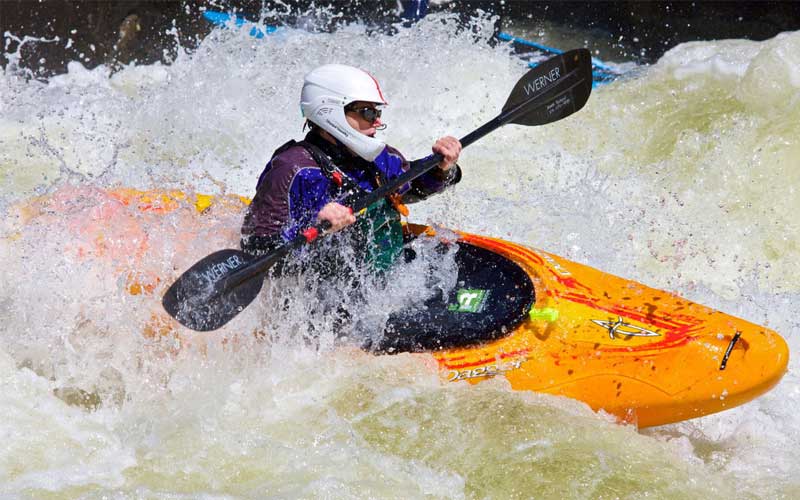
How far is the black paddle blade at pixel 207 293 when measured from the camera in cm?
334

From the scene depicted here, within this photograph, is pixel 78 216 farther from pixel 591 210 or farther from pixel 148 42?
pixel 148 42

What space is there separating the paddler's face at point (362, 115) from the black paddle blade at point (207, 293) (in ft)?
2.13

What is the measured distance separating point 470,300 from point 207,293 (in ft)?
3.27

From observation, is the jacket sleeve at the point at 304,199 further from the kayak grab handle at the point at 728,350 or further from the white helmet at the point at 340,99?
the kayak grab handle at the point at 728,350

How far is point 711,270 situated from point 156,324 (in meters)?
3.00

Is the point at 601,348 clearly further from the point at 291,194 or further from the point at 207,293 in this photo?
the point at 207,293

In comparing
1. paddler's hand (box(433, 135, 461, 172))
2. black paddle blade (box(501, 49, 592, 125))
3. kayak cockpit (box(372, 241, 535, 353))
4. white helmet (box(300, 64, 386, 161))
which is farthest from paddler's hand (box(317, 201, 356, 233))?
black paddle blade (box(501, 49, 592, 125))

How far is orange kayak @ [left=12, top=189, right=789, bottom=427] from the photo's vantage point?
3.40m

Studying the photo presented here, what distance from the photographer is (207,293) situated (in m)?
3.34

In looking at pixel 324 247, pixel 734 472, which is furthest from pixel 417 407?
pixel 734 472

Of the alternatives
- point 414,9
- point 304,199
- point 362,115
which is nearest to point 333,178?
point 304,199

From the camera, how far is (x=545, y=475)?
3.12 metres

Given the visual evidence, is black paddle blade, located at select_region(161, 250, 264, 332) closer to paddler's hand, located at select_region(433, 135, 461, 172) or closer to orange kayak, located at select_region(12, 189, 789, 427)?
orange kayak, located at select_region(12, 189, 789, 427)

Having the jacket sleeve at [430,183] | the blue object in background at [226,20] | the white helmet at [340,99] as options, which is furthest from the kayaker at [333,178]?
the blue object in background at [226,20]
